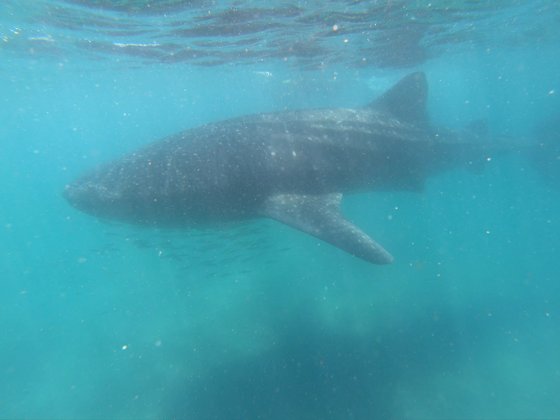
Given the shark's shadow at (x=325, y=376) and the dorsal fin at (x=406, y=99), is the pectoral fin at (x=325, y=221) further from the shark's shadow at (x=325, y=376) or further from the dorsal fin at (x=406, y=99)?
the shark's shadow at (x=325, y=376)

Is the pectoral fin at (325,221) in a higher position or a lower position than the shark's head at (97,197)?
lower

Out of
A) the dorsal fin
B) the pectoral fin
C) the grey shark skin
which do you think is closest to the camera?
the pectoral fin

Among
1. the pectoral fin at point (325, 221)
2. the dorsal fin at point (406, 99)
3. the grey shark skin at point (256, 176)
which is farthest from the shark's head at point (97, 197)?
the dorsal fin at point (406, 99)

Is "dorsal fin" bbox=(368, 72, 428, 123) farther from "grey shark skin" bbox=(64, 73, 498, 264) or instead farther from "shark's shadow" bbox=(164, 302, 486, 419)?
"shark's shadow" bbox=(164, 302, 486, 419)

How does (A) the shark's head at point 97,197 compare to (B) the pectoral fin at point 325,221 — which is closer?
(B) the pectoral fin at point 325,221

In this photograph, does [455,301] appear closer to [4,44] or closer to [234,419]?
[234,419]

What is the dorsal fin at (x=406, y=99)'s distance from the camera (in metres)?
9.23

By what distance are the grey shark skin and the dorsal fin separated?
1.40 m

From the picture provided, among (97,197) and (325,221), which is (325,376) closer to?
(325,221)

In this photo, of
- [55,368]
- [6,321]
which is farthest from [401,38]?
[6,321]

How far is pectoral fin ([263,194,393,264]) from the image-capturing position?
5.60 meters

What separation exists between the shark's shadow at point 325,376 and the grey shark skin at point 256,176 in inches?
201

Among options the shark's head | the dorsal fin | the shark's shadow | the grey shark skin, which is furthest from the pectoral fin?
the shark's shadow

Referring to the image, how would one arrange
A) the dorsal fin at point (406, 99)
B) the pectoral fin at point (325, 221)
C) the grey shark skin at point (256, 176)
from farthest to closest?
1. the dorsal fin at point (406, 99)
2. the grey shark skin at point (256, 176)
3. the pectoral fin at point (325, 221)
